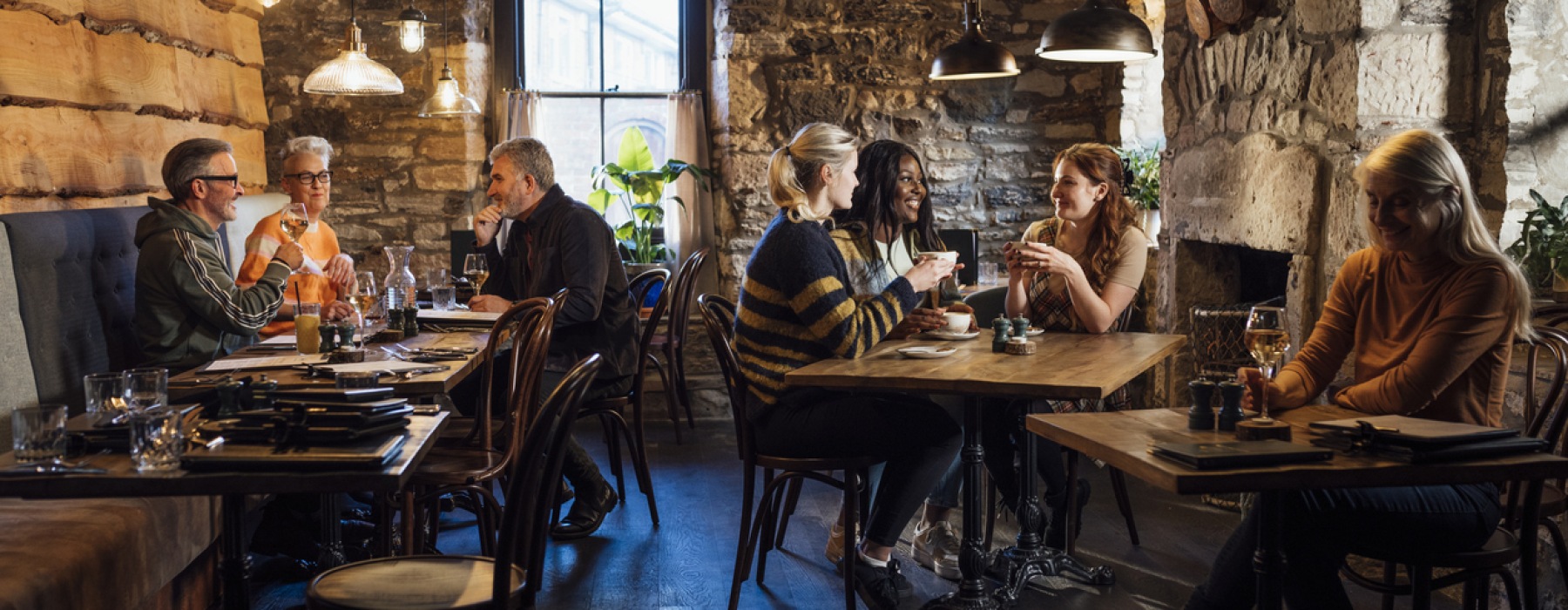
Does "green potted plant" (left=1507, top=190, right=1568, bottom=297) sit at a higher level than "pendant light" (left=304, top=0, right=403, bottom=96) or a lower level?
lower

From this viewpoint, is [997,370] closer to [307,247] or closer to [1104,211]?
[1104,211]

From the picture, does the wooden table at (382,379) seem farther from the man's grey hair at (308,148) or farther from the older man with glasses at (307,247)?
the man's grey hair at (308,148)

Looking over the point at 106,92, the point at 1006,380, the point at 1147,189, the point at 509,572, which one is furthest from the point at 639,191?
the point at 509,572

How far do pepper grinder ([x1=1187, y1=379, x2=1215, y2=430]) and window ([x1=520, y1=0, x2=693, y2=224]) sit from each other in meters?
4.79

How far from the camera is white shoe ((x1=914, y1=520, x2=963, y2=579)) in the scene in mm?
3672

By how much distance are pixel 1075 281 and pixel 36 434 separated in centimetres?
257

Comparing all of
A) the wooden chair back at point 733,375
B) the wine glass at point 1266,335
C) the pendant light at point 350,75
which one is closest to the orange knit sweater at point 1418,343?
the wine glass at point 1266,335

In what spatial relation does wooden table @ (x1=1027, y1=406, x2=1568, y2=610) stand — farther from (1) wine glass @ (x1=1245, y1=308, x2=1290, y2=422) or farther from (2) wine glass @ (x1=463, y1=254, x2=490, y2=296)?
(2) wine glass @ (x1=463, y1=254, x2=490, y2=296)

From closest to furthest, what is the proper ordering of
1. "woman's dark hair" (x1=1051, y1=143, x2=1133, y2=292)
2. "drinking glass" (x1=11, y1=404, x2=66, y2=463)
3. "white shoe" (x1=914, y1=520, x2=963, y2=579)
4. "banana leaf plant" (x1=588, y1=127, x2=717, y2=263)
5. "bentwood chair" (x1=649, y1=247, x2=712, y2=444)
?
"drinking glass" (x1=11, y1=404, x2=66, y2=463), "white shoe" (x1=914, y1=520, x2=963, y2=579), "woman's dark hair" (x1=1051, y1=143, x2=1133, y2=292), "bentwood chair" (x1=649, y1=247, x2=712, y2=444), "banana leaf plant" (x1=588, y1=127, x2=717, y2=263)

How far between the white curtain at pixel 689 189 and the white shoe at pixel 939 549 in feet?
9.99

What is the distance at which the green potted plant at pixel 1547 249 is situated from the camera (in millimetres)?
3283

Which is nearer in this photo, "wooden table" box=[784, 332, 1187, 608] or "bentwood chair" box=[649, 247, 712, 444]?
"wooden table" box=[784, 332, 1187, 608]

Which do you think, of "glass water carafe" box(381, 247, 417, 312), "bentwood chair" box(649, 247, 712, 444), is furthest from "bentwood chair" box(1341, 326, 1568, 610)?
"bentwood chair" box(649, 247, 712, 444)

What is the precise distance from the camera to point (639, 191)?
6.27m
